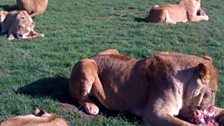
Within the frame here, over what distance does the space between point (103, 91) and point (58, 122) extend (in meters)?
1.65

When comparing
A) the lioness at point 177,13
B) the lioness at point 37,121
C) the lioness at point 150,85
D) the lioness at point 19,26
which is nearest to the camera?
the lioness at point 37,121

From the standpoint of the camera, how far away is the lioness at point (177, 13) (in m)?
14.9

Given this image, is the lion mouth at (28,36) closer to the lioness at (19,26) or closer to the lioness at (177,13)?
the lioness at (19,26)

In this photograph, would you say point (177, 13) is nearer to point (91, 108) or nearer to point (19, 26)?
point (19, 26)

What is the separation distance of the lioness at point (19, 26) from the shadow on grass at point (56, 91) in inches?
164

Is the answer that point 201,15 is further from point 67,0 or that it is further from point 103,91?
point 103,91

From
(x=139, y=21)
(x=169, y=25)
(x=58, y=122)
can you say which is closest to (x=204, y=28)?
(x=169, y=25)

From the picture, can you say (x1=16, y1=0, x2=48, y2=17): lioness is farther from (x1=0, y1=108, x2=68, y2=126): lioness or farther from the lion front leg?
(x1=0, y1=108, x2=68, y2=126): lioness

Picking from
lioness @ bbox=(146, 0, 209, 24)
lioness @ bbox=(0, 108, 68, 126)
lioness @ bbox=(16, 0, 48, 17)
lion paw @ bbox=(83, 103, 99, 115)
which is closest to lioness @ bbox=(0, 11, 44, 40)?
lioness @ bbox=(16, 0, 48, 17)

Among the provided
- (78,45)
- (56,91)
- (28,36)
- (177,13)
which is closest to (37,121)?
(56,91)

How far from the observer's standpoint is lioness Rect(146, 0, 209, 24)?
14.9 meters

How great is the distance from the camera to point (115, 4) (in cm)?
1806

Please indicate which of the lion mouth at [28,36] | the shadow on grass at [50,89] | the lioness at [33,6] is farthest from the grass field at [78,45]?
the lion mouth at [28,36]

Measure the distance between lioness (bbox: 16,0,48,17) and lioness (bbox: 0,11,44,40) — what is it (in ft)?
5.97
